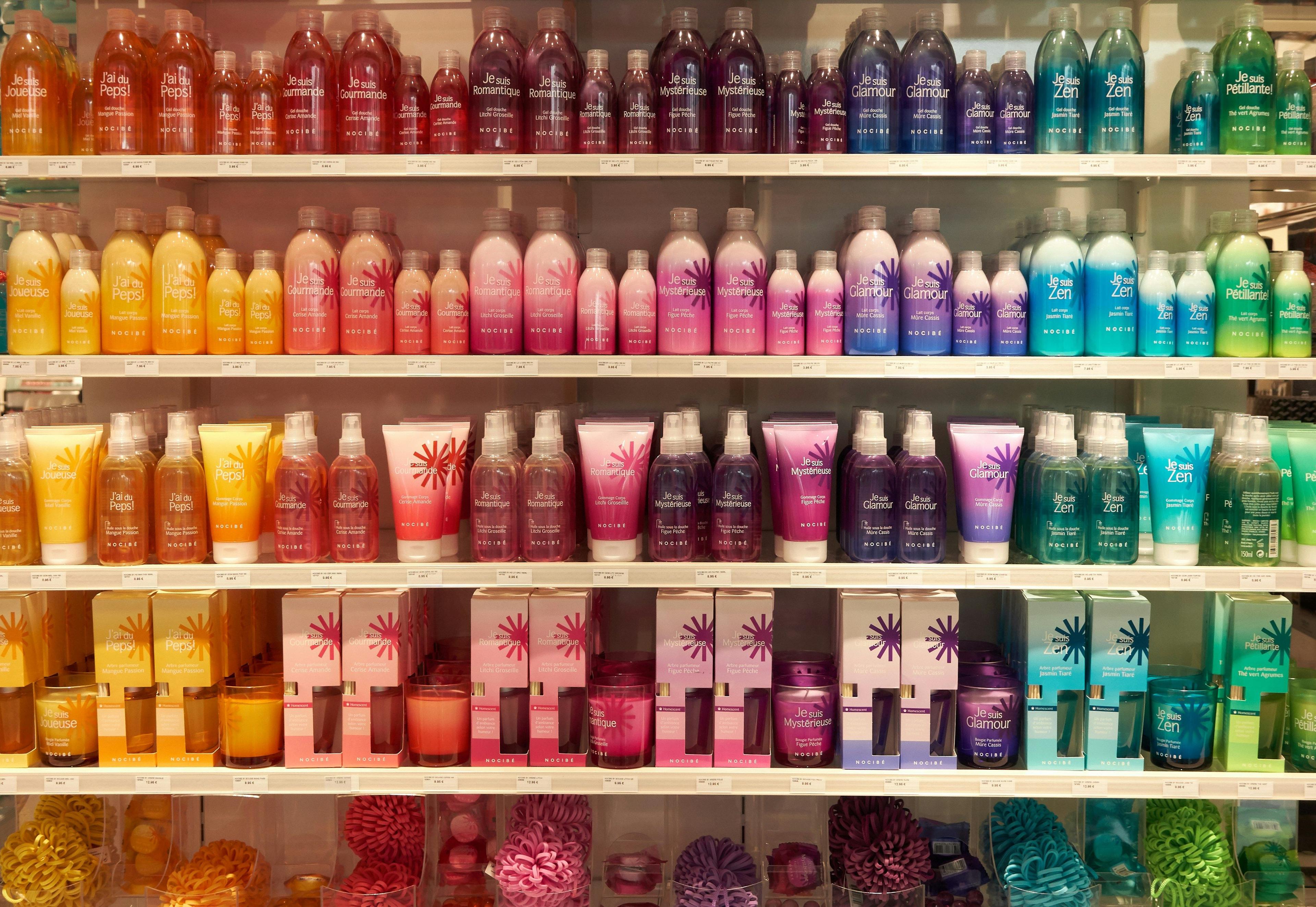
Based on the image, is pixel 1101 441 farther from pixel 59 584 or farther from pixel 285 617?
pixel 59 584

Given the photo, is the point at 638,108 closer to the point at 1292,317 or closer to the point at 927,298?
the point at 927,298

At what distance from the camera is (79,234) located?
224cm

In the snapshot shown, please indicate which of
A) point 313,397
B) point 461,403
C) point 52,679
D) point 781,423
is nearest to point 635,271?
point 781,423

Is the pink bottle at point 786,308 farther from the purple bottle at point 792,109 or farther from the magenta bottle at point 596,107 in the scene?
the magenta bottle at point 596,107

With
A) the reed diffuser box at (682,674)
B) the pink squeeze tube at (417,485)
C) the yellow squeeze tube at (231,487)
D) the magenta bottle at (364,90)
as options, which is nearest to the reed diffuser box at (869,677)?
the reed diffuser box at (682,674)

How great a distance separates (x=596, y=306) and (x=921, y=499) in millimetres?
774

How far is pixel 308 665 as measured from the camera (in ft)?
6.98

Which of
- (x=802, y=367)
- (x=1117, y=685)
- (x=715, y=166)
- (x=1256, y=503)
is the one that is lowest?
(x=1117, y=685)

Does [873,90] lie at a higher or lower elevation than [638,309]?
higher

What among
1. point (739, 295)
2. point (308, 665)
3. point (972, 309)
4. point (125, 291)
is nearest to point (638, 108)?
point (739, 295)

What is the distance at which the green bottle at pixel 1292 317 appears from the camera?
2098mm

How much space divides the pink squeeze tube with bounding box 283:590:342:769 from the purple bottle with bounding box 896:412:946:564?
1.19 metres

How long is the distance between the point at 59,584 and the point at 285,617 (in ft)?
1.52

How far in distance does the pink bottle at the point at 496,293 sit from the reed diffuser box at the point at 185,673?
2.62 ft
